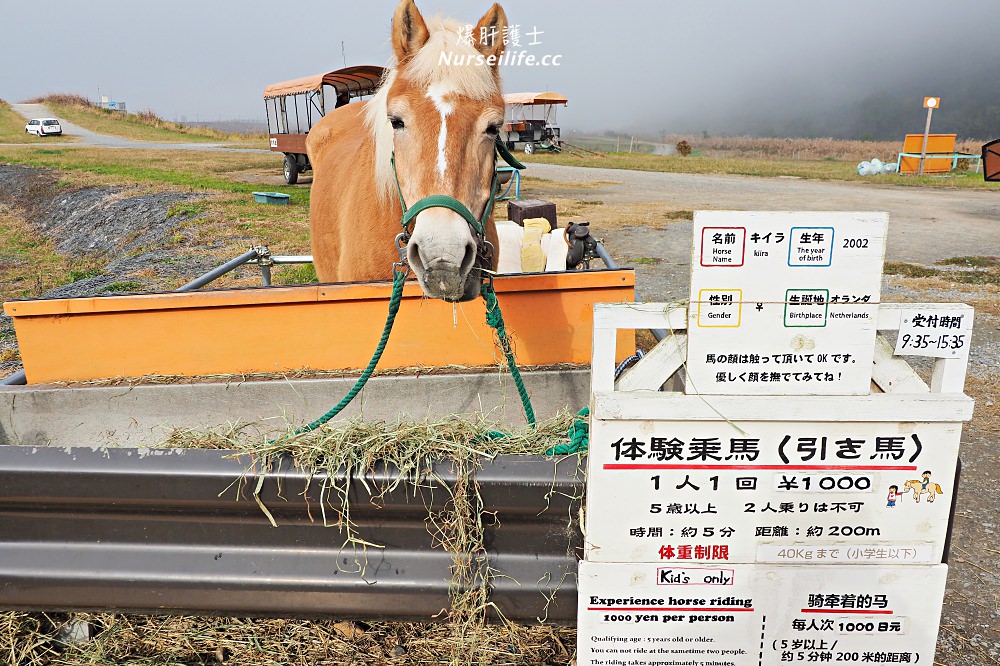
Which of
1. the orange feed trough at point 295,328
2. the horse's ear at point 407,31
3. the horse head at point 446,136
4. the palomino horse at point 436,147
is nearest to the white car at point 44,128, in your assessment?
the orange feed trough at point 295,328

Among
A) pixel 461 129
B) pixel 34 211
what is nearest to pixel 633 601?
pixel 461 129

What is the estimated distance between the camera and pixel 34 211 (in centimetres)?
1853

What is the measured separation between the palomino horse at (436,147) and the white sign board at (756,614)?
1.19 meters

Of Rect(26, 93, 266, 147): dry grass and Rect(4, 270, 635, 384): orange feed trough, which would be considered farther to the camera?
Rect(26, 93, 266, 147): dry grass

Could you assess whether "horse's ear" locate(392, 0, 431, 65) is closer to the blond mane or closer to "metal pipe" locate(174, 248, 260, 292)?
the blond mane

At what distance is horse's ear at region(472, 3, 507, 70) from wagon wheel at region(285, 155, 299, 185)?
20930mm

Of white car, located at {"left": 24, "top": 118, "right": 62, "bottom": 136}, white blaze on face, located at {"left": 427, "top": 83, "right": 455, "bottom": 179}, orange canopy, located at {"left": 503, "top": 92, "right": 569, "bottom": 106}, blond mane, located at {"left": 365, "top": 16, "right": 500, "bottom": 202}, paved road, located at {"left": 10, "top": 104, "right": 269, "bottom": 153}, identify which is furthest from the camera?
white car, located at {"left": 24, "top": 118, "right": 62, "bottom": 136}

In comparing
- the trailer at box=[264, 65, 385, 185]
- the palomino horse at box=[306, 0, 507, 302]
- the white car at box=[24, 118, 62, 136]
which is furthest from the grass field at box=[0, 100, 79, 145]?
the palomino horse at box=[306, 0, 507, 302]

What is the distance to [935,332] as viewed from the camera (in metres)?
1.36

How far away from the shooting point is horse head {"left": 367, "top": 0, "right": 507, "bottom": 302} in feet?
7.34

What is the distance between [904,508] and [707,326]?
614mm

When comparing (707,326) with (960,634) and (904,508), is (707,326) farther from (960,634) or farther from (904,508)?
(960,634)

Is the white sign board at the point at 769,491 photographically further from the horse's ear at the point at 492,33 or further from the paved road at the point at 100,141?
the paved road at the point at 100,141

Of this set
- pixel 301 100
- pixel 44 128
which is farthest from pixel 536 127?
pixel 44 128
